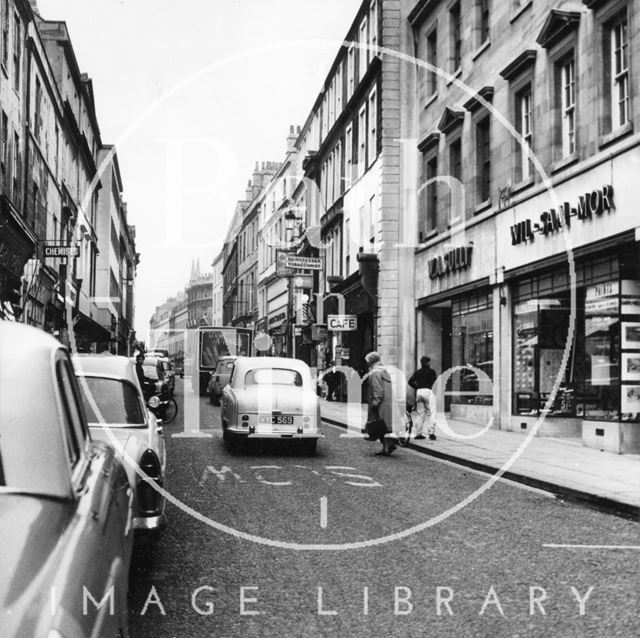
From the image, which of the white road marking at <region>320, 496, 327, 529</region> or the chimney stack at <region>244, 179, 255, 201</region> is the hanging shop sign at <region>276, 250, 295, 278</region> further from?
the chimney stack at <region>244, 179, 255, 201</region>

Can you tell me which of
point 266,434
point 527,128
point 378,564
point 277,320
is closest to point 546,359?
point 527,128

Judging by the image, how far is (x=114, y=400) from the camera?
280 inches

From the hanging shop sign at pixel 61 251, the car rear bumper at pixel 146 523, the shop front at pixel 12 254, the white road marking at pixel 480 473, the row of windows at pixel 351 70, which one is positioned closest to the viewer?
the car rear bumper at pixel 146 523

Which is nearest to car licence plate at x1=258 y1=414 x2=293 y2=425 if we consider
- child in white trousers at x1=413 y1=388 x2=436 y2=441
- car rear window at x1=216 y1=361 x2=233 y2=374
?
child in white trousers at x1=413 y1=388 x2=436 y2=441

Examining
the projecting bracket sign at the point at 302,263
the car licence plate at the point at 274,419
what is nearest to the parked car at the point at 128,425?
the car licence plate at the point at 274,419

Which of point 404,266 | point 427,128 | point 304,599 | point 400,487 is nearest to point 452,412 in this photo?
point 404,266

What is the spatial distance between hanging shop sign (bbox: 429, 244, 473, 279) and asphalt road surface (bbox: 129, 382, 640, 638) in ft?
39.3

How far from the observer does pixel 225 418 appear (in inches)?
602

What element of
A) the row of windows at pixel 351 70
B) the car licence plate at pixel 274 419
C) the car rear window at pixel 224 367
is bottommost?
the car licence plate at pixel 274 419

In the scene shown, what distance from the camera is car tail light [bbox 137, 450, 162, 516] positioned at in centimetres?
604

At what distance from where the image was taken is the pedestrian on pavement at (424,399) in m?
17.3

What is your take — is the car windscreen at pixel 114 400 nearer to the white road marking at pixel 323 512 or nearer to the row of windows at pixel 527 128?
the white road marking at pixel 323 512

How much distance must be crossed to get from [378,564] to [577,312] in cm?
1232

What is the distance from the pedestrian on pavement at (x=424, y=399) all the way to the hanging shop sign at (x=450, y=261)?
537cm
